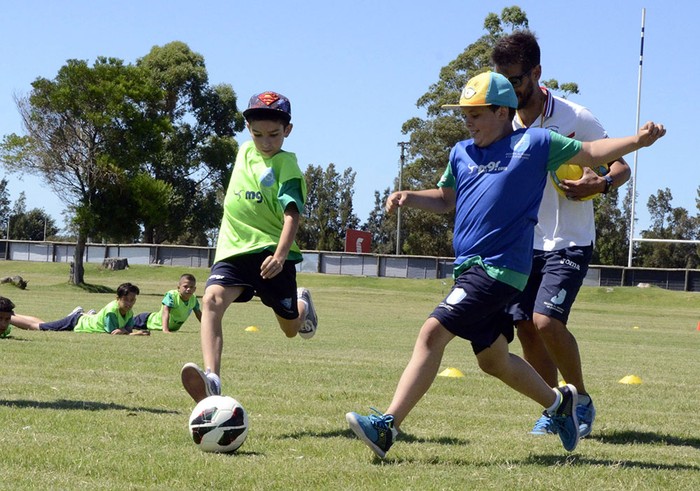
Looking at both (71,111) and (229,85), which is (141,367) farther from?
(229,85)

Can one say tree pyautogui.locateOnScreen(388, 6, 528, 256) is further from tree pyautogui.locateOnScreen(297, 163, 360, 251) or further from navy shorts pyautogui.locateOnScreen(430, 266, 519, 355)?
navy shorts pyautogui.locateOnScreen(430, 266, 519, 355)

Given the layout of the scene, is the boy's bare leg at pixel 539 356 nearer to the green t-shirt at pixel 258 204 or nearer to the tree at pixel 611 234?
the green t-shirt at pixel 258 204

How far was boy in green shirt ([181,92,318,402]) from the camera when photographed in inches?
249

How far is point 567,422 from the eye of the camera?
18.1 ft

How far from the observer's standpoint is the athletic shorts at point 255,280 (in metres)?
6.39

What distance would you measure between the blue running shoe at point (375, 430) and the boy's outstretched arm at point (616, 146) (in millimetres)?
1663

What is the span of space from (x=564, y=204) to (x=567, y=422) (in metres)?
1.46

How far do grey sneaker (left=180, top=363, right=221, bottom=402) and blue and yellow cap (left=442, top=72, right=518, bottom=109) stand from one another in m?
2.03

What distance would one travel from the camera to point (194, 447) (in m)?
5.33

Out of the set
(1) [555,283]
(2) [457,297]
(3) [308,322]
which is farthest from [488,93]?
(3) [308,322]

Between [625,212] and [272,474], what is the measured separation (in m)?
93.7

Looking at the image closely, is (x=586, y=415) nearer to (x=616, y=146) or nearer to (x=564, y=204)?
(x=564, y=204)

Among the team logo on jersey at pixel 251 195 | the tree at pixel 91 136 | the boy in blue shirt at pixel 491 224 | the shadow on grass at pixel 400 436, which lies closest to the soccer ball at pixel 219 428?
the shadow on grass at pixel 400 436

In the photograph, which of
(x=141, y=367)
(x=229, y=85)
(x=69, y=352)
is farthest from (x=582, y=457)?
(x=229, y=85)
